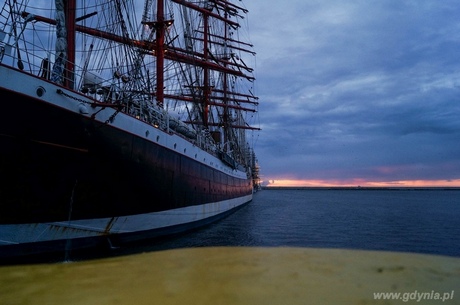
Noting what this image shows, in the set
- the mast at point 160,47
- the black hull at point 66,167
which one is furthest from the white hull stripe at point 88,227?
the mast at point 160,47

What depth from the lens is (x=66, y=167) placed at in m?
8.77

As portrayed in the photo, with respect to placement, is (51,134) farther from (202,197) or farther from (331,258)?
(202,197)

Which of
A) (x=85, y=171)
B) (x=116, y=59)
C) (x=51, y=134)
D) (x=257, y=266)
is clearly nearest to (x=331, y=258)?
(x=257, y=266)

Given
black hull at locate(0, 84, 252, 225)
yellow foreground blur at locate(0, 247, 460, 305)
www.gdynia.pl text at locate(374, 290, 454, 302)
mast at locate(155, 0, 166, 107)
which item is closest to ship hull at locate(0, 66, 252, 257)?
black hull at locate(0, 84, 252, 225)

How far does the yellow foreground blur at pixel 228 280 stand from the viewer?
231 inches

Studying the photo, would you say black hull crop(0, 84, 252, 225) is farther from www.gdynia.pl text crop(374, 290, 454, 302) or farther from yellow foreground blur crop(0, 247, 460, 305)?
www.gdynia.pl text crop(374, 290, 454, 302)

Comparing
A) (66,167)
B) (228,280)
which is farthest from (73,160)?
(228,280)

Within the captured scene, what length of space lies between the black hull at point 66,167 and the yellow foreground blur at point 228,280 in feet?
4.87

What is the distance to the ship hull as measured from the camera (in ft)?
26.0

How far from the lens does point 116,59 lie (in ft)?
61.8

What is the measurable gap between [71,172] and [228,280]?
5140 millimetres

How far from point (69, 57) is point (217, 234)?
9886 mm

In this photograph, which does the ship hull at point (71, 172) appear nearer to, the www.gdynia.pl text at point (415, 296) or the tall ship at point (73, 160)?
the tall ship at point (73, 160)

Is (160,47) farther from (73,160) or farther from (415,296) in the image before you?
(415,296)
